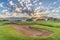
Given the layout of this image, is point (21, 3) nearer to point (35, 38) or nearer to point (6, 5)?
point (6, 5)

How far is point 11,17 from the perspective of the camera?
2824 millimetres

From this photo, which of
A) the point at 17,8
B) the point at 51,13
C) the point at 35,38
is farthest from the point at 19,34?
the point at 51,13

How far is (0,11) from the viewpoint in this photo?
9.25 feet

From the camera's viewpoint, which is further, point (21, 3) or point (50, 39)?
point (21, 3)

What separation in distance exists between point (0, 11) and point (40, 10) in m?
0.71

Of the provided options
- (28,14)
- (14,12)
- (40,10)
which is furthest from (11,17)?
(40,10)

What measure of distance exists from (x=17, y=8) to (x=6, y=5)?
202 millimetres

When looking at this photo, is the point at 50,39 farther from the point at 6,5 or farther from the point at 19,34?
the point at 6,5

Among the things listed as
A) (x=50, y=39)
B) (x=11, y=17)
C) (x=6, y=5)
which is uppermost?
(x=6, y=5)

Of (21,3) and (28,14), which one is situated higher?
(21,3)

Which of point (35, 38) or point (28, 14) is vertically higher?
point (28, 14)

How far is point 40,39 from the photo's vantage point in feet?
8.82

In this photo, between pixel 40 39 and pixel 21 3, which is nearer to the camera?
pixel 40 39

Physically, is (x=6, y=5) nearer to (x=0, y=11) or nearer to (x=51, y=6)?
(x=0, y=11)
